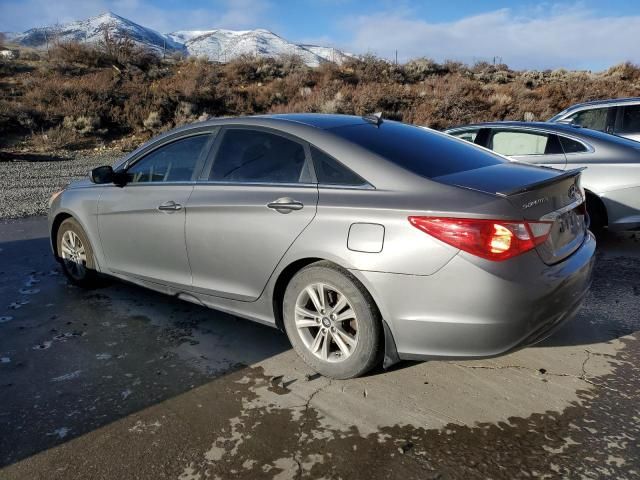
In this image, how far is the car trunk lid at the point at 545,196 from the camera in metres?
2.92

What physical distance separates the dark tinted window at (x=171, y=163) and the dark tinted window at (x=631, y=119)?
7.43 meters

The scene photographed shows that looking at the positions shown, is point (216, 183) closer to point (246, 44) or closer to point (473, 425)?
point (473, 425)

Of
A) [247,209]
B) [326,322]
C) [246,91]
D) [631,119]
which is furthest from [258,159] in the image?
[246,91]

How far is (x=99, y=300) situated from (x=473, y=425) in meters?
3.37

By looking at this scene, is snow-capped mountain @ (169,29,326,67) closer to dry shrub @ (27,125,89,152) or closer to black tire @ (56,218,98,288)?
dry shrub @ (27,125,89,152)

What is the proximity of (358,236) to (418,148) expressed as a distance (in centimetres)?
89

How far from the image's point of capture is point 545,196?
3.04m

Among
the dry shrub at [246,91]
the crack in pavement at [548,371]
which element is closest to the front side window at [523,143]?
the crack in pavement at [548,371]

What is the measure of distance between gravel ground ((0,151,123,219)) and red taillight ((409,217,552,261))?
7.59m

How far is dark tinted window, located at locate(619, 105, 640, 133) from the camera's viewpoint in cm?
869

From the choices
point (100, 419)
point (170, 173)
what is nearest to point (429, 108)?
point (170, 173)

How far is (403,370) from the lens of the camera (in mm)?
3424

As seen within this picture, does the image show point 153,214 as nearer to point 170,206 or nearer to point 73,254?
point 170,206

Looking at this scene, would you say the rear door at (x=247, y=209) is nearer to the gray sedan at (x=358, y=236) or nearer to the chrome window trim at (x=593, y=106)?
the gray sedan at (x=358, y=236)
